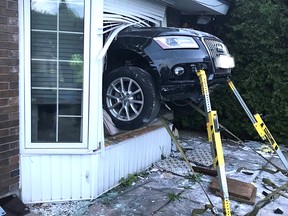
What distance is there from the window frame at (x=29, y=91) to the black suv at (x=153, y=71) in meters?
0.28

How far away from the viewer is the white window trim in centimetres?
345

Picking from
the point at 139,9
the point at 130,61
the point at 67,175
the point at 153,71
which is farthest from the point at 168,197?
the point at 139,9

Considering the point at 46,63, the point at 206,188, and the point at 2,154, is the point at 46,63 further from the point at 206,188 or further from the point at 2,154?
the point at 206,188

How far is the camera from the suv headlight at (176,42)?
3.60m

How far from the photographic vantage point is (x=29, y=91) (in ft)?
11.6

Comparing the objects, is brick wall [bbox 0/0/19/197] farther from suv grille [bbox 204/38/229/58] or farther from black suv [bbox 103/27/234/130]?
suv grille [bbox 204/38/229/58]

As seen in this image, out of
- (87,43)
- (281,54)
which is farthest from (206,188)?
(281,54)

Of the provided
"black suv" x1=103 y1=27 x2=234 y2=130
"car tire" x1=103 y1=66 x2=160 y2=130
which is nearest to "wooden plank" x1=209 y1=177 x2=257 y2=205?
"black suv" x1=103 y1=27 x2=234 y2=130

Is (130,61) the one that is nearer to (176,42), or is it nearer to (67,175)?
(176,42)

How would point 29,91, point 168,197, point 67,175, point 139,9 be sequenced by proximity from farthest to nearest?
1. point 139,9
2. point 168,197
3. point 67,175
4. point 29,91

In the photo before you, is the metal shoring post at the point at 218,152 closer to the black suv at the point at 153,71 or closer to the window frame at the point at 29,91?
the black suv at the point at 153,71

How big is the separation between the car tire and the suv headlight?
1.20 ft

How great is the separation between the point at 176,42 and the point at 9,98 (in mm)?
1860

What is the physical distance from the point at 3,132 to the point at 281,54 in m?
5.09
